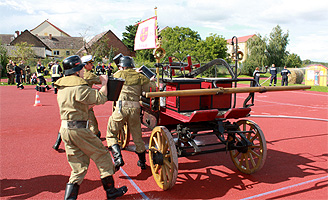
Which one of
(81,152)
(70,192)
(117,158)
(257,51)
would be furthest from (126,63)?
(257,51)

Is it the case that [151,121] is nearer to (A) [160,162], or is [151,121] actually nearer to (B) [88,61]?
(A) [160,162]

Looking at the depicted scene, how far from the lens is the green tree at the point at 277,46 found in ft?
171

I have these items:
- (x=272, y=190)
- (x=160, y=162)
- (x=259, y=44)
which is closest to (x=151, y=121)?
(x=160, y=162)

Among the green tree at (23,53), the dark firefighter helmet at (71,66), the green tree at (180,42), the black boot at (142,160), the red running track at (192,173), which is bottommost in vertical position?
the red running track at (192,173)

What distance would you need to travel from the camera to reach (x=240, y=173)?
15.2 ft


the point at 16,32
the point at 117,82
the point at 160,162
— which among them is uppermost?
the point at 16,32

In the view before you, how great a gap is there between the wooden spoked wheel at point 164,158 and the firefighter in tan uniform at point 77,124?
32.7 inches

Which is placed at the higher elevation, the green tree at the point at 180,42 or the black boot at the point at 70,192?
the green tree at the point at 180,42

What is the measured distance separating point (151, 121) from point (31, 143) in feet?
10.1

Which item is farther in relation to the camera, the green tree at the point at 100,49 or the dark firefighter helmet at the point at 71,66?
the green tree at the point at 100,49

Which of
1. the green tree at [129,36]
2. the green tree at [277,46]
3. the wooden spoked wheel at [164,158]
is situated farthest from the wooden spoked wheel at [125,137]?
the green tree at [129,36]

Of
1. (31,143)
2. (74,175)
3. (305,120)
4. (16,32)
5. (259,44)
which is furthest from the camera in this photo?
(16,32)

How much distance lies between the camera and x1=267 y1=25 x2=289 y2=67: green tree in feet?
171

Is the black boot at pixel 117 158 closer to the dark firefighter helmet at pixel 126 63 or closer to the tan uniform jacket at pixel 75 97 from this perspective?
the tan uniform jacket at pixel 75 97
